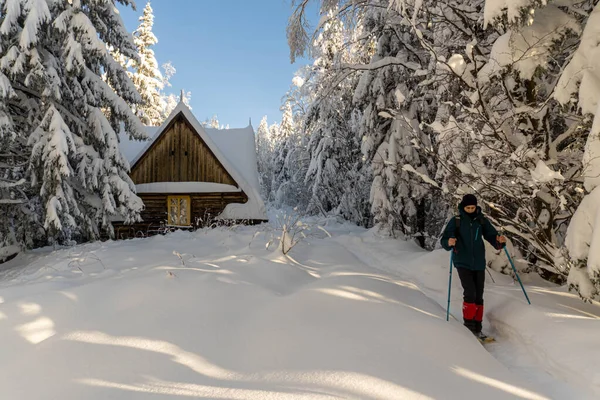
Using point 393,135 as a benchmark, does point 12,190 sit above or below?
below

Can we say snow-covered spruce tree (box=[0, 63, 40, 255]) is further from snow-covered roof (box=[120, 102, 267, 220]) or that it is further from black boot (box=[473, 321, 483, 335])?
black boot (box=[473, 321, 483, 335])

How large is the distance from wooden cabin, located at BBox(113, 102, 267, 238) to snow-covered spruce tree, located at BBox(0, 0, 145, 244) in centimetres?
344

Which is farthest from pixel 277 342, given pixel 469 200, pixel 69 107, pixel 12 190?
pixel 69 107

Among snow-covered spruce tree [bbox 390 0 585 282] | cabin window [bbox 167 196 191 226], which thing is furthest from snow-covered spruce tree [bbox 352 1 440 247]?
cabin window [bbox 167 196 191 226]

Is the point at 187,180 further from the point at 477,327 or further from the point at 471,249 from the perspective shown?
the point at 477,327

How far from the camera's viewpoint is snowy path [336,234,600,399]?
3176 mm

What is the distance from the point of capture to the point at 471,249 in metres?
4.74

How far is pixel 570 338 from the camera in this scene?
142 inches

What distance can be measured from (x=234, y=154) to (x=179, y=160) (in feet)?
11.1

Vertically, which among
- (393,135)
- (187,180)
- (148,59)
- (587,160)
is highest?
(148,59)

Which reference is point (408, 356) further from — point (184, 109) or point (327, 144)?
point (327, 144)

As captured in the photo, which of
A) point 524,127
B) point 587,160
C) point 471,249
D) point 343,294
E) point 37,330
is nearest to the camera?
point 37,330

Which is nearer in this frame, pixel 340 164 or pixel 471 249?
pixel 471 249

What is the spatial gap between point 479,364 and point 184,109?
53.6 ft
